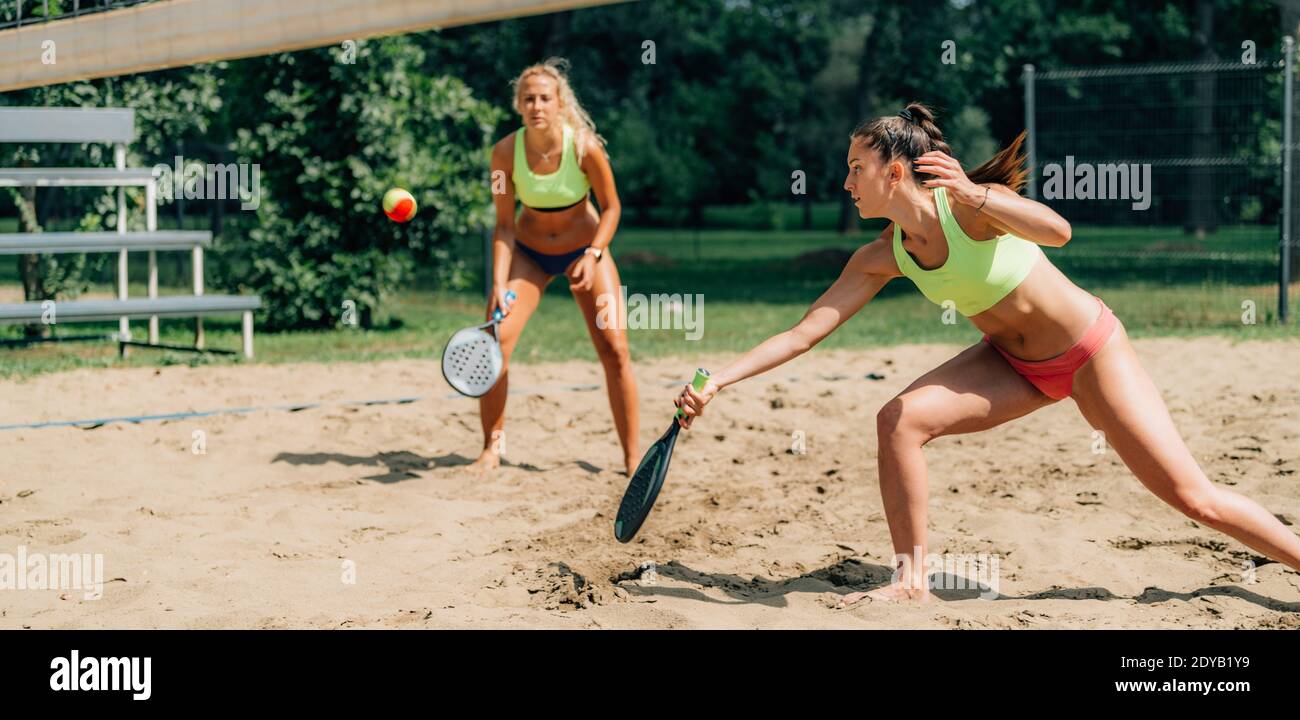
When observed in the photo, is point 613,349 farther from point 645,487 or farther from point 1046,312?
point 1046,312

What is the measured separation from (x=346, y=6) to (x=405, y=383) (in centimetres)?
269

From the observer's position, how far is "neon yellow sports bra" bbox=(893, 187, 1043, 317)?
3850 millimetres

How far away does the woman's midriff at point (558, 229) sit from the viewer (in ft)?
20.6

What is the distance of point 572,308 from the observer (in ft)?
46.7

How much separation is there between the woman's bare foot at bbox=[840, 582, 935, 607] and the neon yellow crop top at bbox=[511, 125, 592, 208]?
2.79 metres

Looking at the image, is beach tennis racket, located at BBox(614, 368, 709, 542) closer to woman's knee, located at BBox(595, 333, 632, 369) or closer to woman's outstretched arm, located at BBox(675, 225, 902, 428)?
woman's outstretched arm, located at BBox(675, 225, 902, 428)

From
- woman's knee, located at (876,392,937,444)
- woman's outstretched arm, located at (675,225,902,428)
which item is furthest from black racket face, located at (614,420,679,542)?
woman's knee, located at (876,392,937,444)

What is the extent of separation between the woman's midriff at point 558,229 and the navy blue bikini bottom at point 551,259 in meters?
0.02

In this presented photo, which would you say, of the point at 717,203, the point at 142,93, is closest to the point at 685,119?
the point at 717,203

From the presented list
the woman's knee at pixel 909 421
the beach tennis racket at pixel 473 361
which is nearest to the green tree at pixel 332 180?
the beach tennis racket at pixel 473 361

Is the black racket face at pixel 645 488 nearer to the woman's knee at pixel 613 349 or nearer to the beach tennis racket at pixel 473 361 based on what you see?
the beach tennis racket at pixel 473 361

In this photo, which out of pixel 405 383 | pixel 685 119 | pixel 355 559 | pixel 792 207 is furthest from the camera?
pixel 792 207

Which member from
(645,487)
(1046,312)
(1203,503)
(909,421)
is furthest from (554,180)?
(1203,503)

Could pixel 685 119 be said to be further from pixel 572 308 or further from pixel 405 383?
pixel 405 383
